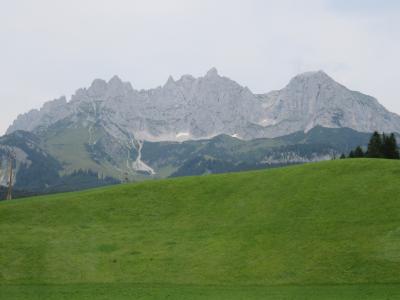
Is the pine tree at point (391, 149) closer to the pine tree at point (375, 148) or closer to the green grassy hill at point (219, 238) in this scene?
the pine tree at point (375, 148)

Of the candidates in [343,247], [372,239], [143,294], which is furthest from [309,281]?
[143,294]

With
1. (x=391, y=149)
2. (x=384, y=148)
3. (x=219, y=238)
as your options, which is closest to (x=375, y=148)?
(x=384, y=148)

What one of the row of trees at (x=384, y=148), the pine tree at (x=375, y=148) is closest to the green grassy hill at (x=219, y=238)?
the row of trees at (x=384, y=148)

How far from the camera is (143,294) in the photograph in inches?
1727

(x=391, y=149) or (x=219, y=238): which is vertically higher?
(x=391, y=149)

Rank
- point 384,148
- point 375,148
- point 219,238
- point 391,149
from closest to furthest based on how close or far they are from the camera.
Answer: point 219,238, point 391,149, point 384,148, point 375,148

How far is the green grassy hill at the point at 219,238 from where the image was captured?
46.6 m

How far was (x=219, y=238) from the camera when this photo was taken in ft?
194

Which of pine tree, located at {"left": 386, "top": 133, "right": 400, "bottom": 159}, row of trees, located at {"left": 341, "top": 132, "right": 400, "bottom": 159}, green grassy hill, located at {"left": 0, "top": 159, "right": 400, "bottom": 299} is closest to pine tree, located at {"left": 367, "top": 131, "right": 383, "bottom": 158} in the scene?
row of trees, located at {"left": 341, "top": 132, "right": 400, "bottom": 159}

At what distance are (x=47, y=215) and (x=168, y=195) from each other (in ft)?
59.0

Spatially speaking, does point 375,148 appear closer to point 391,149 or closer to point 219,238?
point 391,149

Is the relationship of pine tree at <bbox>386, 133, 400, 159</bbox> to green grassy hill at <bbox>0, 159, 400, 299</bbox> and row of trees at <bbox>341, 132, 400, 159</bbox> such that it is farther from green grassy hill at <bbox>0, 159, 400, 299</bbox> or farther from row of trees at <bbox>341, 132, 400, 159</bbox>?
green grassy hill at <bbox>0, 159, 400, 299</bbox>

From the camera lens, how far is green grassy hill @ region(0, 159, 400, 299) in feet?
153

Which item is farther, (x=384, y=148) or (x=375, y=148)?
(x=375, y=148)
